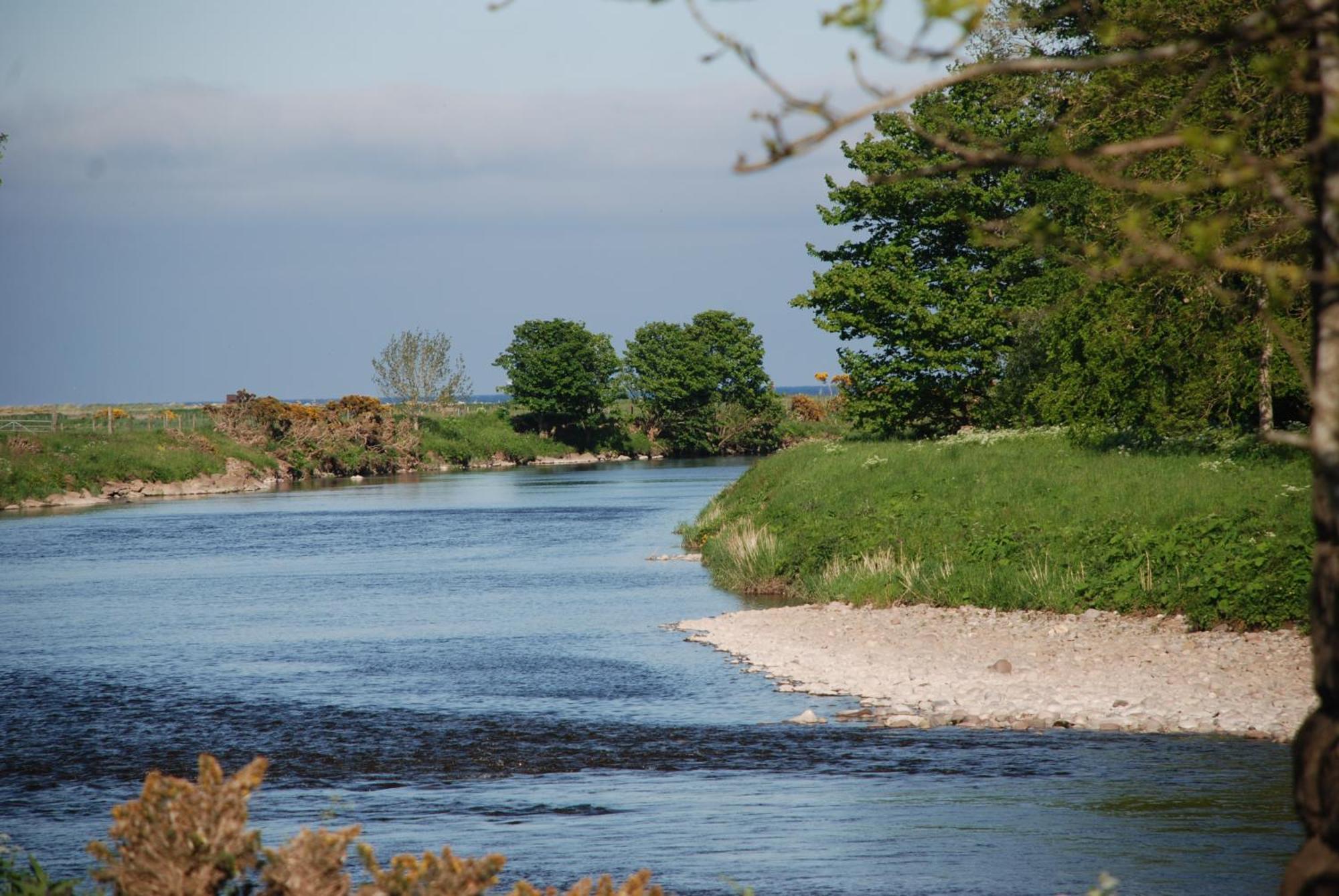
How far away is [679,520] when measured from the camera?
49.1 metres

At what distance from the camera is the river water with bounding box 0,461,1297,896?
36.1 ft

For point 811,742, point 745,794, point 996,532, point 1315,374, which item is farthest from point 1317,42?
point 996,532

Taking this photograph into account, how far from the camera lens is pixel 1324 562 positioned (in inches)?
193

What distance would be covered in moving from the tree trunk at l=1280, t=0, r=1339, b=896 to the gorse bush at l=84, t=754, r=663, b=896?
2.72m

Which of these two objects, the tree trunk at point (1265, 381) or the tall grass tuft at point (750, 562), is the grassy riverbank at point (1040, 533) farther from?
the tree trunk at point (1265, 381)

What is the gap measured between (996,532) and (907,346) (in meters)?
24.3

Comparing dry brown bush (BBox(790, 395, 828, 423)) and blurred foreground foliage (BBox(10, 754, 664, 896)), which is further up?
dry brown bush (BBox(790, 395, 828, 423))

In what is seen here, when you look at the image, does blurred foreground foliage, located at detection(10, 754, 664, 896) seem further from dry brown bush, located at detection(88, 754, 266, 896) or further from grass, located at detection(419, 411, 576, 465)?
grass, located at detection(419, 411, 576, 465)

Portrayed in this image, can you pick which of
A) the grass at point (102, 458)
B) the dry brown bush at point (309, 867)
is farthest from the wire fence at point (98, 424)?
the dry brown bush at point (309, 867)

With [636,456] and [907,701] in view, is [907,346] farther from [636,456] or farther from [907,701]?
[636,456]

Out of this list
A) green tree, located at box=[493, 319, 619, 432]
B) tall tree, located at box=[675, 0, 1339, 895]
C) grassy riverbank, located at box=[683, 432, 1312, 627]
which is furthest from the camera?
green tree, located at box=[493, 319, 619, 432]

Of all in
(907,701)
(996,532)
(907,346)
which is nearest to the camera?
(907,701)

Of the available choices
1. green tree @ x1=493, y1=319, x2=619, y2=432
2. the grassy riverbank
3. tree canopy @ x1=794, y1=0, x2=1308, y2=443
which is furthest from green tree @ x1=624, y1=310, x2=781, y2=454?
the grassy riverbank

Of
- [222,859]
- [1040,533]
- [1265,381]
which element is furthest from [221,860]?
[1265,381]
